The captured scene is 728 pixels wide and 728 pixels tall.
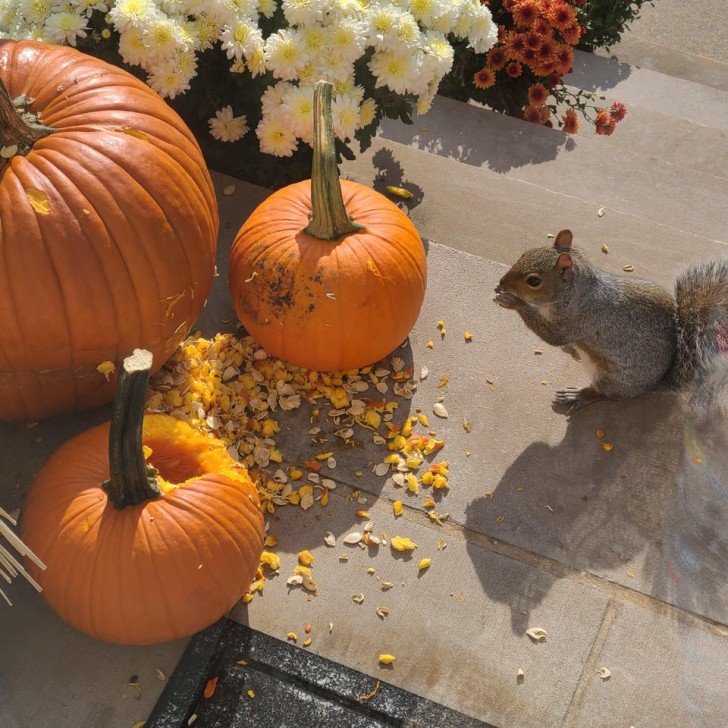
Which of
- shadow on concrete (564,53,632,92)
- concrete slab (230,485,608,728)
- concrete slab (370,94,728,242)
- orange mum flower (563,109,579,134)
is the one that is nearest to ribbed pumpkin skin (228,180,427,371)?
concrete slab (230,485,608,728)

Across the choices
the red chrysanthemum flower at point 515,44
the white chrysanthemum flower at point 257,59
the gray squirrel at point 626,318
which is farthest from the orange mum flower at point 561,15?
the gray squirrel at point 626,318

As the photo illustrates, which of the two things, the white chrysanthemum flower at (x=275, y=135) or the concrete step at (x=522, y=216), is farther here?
the concrete step at (x=522, y=216)

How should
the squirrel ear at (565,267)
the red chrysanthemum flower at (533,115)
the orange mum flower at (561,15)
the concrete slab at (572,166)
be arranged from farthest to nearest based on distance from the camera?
1. the red chrysanthemum flower at (533,115)
2. the orange mum flower at (561,15)
3. the concrete slab at (572,166)
4. the squirrel ear at (565,267)

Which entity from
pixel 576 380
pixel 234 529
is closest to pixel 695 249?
pixel 576 380

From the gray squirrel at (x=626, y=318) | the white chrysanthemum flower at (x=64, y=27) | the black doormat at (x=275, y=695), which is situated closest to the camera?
the black doormat at (x=275, y=695)

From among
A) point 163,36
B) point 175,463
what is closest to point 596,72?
point 163,36

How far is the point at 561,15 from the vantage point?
4.84m

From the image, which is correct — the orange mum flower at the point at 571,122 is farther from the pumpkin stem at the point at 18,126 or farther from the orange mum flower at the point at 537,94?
the pumpkin stem at the point at 18,126

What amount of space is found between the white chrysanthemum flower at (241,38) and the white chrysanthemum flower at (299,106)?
0.72ft

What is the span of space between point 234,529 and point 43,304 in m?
0.87

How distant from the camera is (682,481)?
10.3 ft

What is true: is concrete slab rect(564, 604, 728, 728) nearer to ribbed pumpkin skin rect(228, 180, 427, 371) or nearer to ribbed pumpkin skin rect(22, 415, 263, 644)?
ribbed pumpkin skin rect(22, 415, 263, 644)

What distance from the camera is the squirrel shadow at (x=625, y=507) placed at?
2881 mm

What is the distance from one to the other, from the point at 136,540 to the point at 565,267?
1666mm
